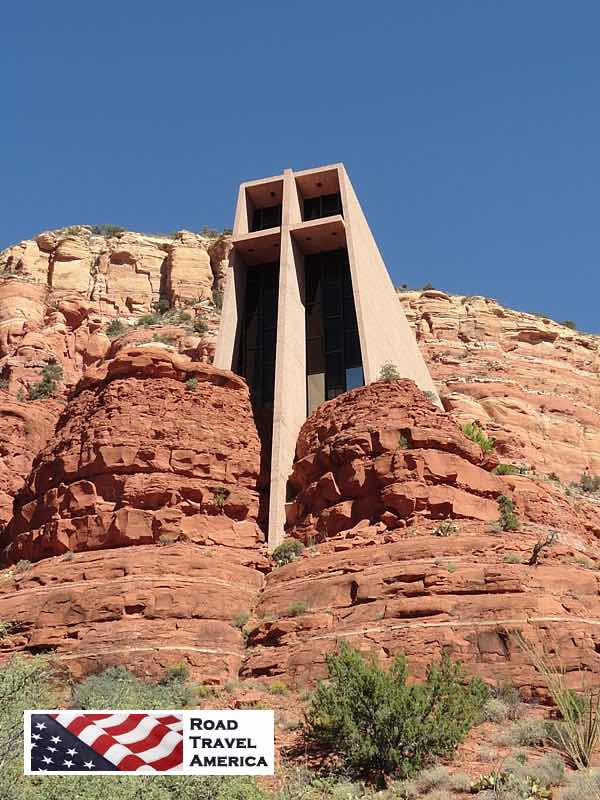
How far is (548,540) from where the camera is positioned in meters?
22.9

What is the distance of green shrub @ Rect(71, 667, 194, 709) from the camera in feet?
60.0

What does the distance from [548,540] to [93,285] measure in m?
44.0

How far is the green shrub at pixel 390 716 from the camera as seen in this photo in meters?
15.9

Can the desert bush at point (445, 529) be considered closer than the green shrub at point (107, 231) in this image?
Yes

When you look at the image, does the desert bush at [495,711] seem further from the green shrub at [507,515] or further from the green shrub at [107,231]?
Answer: the green shrub at [107,231]

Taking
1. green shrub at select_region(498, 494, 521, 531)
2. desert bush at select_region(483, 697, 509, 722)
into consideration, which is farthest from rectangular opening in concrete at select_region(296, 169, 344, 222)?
desert bush at select_region(483, 697, 509, 722)

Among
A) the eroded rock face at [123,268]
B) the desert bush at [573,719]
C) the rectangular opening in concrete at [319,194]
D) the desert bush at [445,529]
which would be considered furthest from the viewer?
the eroded rock face at [123,268]

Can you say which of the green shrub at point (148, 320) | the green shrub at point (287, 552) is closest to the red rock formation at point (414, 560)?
the green shrub at point (287, 552)

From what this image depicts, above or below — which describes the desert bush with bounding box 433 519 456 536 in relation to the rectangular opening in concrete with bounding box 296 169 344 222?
below

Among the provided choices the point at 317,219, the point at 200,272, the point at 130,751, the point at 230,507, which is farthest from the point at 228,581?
the point at 200,272

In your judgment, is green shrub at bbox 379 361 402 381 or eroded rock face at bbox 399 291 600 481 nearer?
green shrub at bbox 379 361 402 381

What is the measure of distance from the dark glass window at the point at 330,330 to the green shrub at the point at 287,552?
8029 mm

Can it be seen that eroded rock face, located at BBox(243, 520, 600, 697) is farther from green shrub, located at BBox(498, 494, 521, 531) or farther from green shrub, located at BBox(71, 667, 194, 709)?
green shrub, located at BBox(71, 667, 194, 709)

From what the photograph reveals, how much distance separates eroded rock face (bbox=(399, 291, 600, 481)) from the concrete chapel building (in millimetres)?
11305
